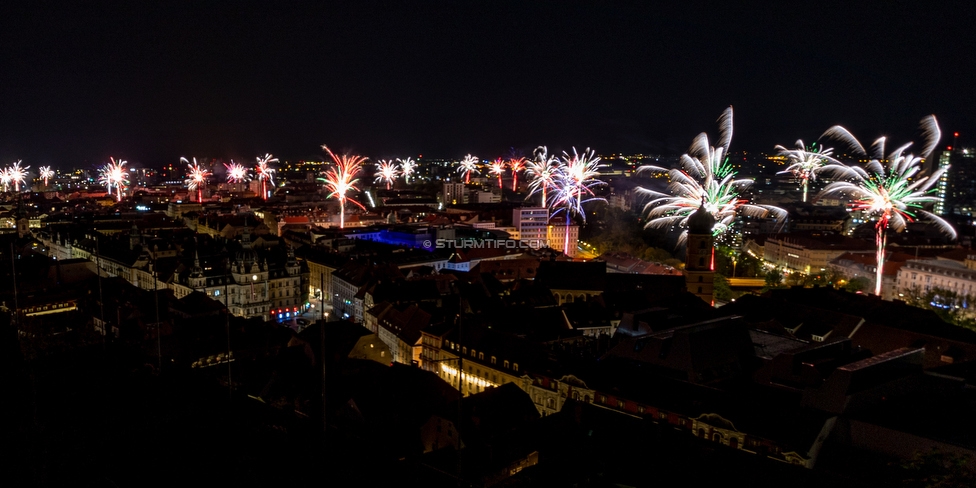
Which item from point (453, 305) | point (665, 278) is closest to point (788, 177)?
point (665, 278)

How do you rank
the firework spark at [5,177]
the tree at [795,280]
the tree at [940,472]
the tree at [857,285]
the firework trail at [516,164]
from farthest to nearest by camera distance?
1. the firework spark at [5,177]
2. the firework trail at [516,164]
3. the tree at [795,280]
4. the tree at [857,285]
5. the tree at [940,472]

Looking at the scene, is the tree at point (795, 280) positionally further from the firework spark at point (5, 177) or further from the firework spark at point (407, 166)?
the firework spark at point (5, 177)

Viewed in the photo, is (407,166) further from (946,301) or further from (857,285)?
(946,301)

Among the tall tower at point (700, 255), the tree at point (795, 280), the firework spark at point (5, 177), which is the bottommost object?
the tree at point (795, 280)

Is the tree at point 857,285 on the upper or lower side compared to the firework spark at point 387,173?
→ lower

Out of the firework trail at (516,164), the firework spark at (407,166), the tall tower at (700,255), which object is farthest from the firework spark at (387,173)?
the tall tower at (700,255)

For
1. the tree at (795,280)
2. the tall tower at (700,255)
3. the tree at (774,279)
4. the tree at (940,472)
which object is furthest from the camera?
the tree at (795,280)

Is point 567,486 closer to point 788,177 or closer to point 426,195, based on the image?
point 426,195

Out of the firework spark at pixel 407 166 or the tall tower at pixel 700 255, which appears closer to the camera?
the tall tower at pixel 700 255
